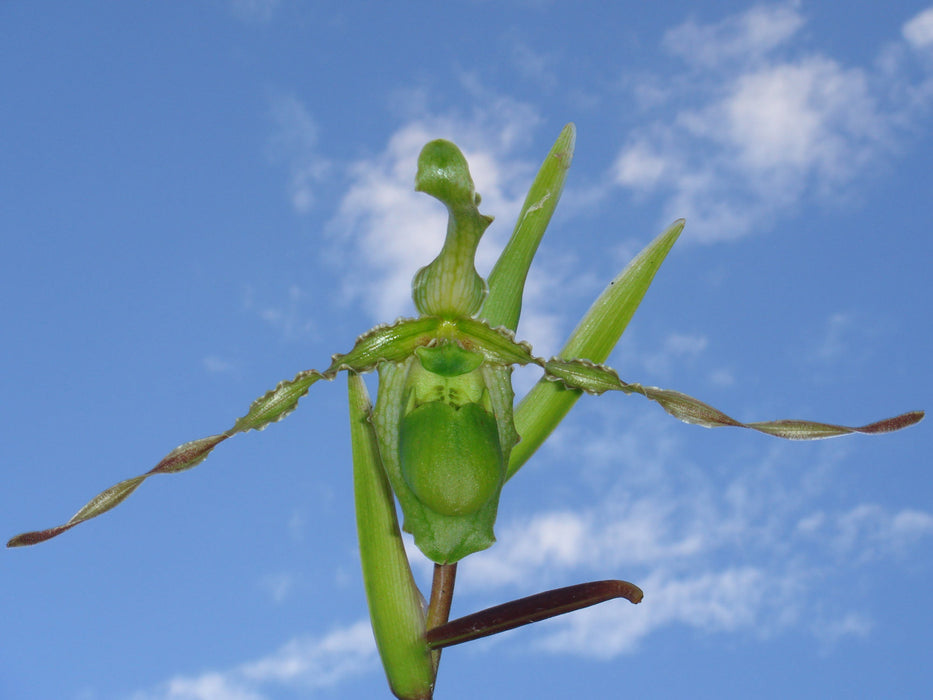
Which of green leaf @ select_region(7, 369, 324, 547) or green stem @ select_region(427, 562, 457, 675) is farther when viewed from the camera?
green stem @ select_region(427, 562, 457, 675)

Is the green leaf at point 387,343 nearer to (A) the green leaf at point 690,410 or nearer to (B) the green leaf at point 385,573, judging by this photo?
(B) the green leaf at point 385,573

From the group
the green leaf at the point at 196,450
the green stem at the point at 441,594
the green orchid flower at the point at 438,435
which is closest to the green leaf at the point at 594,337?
the green orchid flower at the point at 438,435

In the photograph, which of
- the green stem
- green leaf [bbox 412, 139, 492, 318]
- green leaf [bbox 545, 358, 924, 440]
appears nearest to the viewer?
green leaf [bbox 412, 139, 492, 318]

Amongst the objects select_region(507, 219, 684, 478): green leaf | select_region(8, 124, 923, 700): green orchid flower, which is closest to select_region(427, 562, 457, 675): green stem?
select_region(8, 124, 923, 700): green orchid flower

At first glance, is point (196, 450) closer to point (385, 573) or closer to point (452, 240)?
point (385, 573)

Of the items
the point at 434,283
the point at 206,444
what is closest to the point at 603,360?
the point at 434,283

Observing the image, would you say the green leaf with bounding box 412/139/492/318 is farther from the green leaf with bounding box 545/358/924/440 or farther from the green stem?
the green stem
